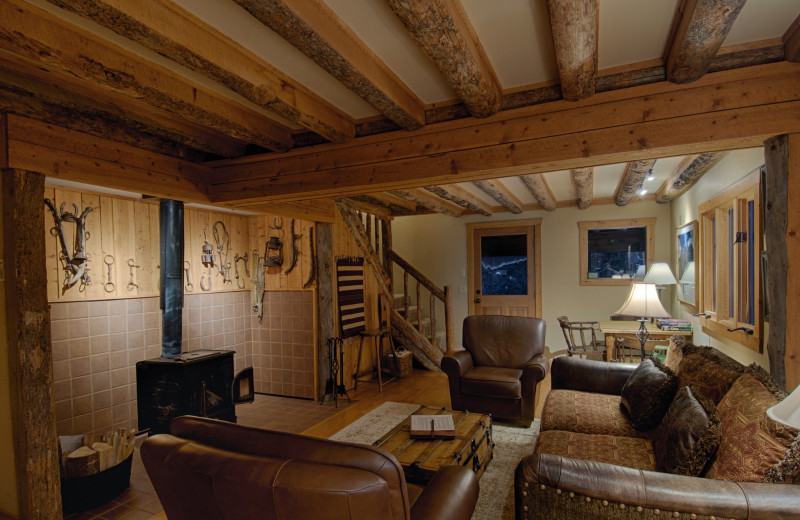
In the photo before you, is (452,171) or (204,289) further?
(204,289)

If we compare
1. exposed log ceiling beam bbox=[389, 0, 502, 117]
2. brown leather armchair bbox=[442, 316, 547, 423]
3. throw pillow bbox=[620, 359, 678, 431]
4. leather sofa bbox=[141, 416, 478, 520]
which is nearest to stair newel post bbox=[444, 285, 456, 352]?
brown leather armchair bbox=[442, 316, 547, 423]

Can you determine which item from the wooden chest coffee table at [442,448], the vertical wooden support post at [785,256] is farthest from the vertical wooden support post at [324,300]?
the vertical wooden support post at [785,256]

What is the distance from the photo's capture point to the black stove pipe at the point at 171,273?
12.0 ft

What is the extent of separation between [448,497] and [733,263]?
317 cm

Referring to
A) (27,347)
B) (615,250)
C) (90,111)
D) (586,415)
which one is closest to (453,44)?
(90,111)

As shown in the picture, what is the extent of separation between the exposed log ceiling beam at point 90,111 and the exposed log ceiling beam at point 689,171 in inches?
158

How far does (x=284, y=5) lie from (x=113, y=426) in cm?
412

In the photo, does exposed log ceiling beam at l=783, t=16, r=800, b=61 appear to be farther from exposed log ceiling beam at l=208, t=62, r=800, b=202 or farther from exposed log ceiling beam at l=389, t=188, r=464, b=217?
exposed log ceiling beam at l=389, t=188, r=464, b=217

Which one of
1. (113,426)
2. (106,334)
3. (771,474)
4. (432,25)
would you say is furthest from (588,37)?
(113,426)

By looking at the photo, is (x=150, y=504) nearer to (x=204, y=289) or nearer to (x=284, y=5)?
(x=204, y=289)

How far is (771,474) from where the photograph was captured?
55.9 inches

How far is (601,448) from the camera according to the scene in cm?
223

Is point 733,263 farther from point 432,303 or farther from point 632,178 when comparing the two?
point 432,303

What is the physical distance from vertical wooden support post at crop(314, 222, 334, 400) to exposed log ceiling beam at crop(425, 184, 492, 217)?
1.34m
